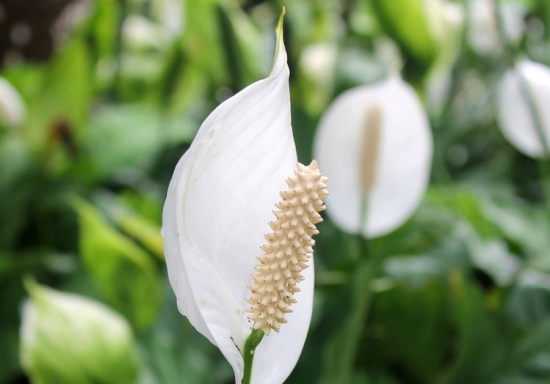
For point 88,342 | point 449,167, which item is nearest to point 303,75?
point 449,167

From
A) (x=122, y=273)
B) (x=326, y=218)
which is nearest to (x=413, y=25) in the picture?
(x=326, y=218)

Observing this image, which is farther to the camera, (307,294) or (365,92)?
(365,92)

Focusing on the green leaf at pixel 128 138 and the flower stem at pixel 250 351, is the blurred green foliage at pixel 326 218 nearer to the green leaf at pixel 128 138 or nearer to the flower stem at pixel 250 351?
the green leaf at pixel 128 138

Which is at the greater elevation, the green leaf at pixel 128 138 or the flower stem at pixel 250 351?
the flower stem at pixel 250 351

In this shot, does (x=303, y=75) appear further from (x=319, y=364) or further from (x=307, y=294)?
(x=307, y=294)

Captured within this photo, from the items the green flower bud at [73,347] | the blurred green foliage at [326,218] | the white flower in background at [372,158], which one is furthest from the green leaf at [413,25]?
the green flower bud at [73,347]

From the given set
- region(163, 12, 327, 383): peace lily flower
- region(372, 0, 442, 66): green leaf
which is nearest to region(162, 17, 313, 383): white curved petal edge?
region(163, 12, 327, 383): peace lily flower

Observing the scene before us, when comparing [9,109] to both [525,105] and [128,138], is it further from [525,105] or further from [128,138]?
[525,105]
